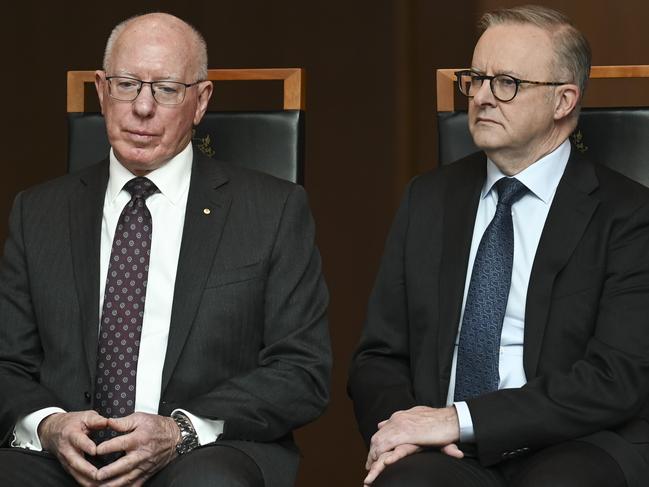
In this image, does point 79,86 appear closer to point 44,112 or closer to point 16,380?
point 16,380

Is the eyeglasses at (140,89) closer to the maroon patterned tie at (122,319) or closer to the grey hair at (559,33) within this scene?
the maroon patterned tie at (122,319)

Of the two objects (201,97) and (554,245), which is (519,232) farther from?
(201,97)

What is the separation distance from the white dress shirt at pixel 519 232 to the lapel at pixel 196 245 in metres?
0.52

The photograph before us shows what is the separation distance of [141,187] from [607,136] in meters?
1.06

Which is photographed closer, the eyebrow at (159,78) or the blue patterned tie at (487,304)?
the blue patterned tie at (487,304)

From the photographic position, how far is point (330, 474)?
14.8ft

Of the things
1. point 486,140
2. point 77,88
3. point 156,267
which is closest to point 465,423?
point 486,140

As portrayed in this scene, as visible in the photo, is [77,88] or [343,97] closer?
[77,88]

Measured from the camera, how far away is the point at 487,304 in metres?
2.47

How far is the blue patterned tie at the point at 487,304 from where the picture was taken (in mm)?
2447

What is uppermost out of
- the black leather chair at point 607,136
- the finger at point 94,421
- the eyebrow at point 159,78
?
the eyebrow at point 159,78

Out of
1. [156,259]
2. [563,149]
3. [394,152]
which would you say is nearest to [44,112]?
[394,152]

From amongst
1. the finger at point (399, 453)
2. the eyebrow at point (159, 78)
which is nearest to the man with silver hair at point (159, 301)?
the eyebrow at point (159, 78)

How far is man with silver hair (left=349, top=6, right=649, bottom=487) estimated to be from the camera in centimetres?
231
